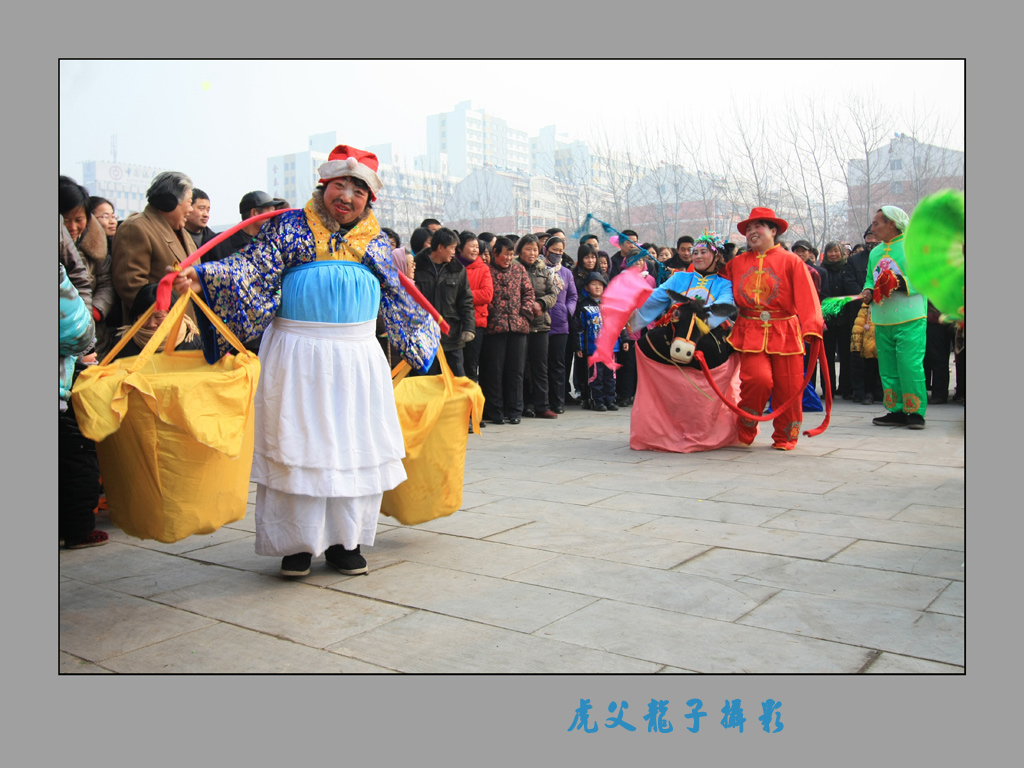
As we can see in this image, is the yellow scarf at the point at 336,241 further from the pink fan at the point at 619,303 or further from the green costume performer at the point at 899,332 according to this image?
the green costume performer at the point at 899,332

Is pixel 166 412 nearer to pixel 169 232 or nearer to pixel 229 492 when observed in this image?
pixel 229 492

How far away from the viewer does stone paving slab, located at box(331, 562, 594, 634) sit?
3381mm

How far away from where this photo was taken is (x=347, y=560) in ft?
13.0

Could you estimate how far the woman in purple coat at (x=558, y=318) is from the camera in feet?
31.4

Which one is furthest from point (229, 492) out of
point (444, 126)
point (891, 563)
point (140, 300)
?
point (444, 126)

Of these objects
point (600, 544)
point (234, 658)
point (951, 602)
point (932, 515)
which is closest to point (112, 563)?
point (234, 658)

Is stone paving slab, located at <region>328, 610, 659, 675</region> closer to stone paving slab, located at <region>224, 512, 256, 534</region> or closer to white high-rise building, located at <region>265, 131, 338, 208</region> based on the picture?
stone paving slab, located at <region>224, 512, 256, 534</region>

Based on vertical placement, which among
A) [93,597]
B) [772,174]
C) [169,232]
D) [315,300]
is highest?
[772,174]

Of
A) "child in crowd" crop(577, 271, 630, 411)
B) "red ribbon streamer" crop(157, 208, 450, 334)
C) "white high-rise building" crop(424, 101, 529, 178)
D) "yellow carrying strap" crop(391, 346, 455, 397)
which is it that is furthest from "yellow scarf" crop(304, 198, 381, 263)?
"white high-rise building" crop(424, 101, 529, 178)

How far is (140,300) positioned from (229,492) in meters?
1.52

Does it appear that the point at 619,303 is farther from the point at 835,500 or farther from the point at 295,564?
the point at 295,564

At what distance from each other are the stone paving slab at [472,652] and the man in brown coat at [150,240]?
2250 millimetres

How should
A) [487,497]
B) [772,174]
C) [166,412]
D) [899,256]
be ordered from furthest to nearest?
[772,174], [899,256], [487,497], [166,412]

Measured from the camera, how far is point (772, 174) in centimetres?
1714
